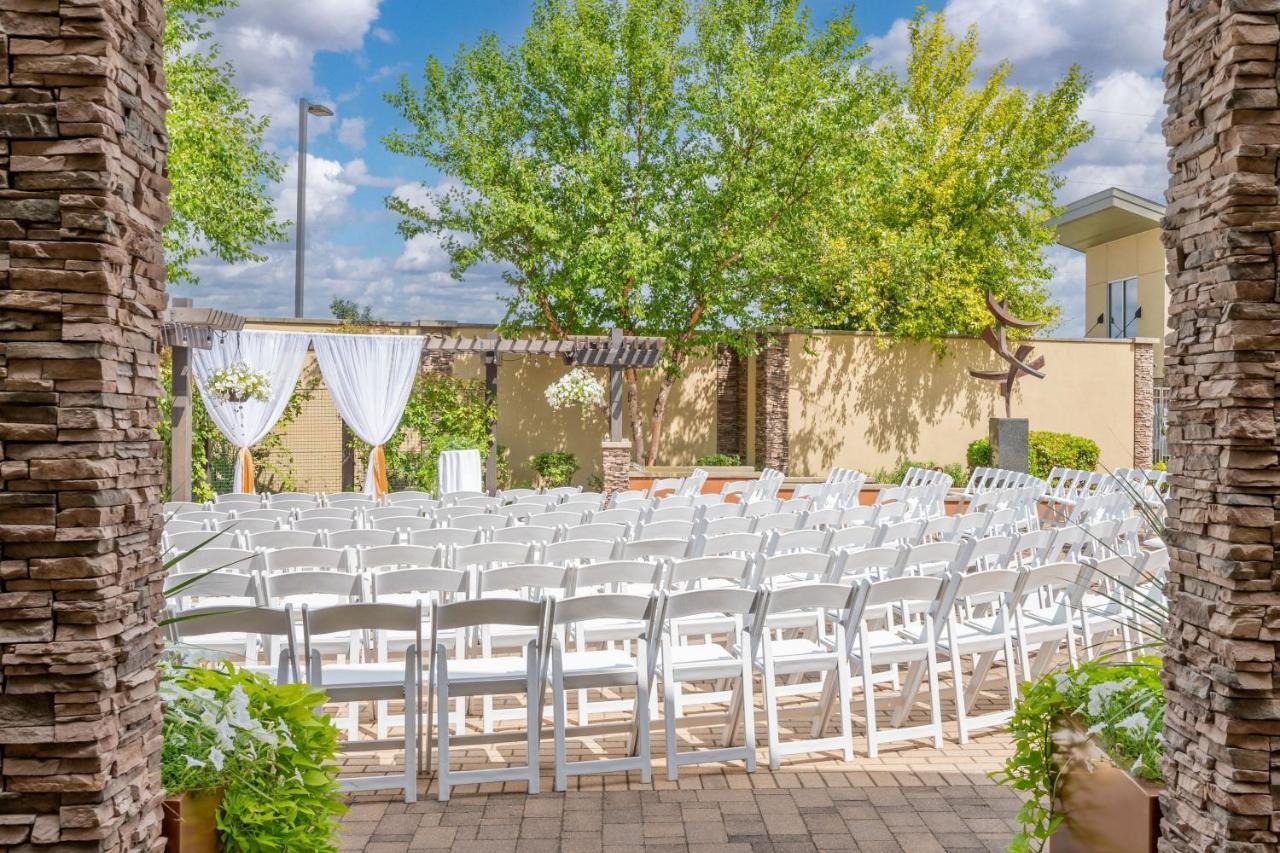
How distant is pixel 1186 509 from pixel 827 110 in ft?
49.9

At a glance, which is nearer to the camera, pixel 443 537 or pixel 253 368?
pixel 443 537

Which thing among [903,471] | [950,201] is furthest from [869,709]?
[950,201]

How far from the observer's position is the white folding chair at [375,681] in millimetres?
4066

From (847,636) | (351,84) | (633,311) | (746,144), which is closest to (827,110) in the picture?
(746,144)

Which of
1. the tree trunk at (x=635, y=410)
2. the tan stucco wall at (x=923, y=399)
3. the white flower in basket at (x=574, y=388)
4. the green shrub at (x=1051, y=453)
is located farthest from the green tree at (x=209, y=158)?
the green shrub at (x=1051, y=453)

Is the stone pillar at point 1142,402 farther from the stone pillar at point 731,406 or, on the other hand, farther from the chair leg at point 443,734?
the chair leg at point 443,734

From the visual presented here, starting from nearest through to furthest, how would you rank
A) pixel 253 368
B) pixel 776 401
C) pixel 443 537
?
pixel 443 537
pixel 253 368
pixel 776 401

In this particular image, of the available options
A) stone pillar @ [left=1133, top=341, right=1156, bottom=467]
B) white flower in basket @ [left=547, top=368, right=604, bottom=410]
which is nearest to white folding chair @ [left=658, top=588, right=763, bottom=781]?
white flower in basket @ [left=547, top=368, right=604, bottom=410]

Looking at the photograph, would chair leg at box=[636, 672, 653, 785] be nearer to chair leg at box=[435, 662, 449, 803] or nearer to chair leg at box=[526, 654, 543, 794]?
chair leg at box=[526, 654, 543, 794]

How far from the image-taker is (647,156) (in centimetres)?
1739

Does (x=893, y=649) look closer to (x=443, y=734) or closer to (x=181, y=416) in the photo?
(x=443, y=734)

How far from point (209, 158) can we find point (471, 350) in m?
5.18

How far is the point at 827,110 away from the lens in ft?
54.7

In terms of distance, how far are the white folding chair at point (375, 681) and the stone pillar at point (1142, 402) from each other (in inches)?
776
